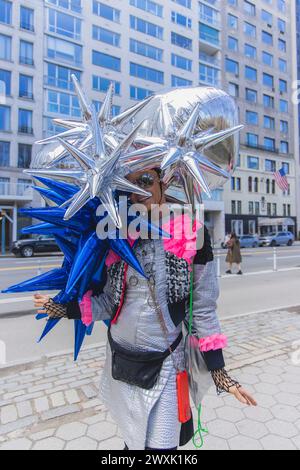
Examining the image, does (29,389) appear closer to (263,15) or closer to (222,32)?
(222,32)

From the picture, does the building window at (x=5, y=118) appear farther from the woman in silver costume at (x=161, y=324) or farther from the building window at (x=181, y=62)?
the woman in silver costume at (x=161, y=324)

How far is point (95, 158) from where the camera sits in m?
1.56

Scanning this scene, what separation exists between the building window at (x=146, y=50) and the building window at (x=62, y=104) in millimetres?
9157

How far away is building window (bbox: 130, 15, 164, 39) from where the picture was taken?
32.5 m

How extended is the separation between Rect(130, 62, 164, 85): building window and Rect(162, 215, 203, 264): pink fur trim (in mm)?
34597

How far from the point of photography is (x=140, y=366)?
165 cm

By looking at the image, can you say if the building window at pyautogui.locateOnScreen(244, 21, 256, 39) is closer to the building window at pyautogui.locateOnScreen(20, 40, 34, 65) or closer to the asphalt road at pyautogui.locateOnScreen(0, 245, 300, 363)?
the building window at pyautogui.locateOnScreen(20, 40, 34, 65)

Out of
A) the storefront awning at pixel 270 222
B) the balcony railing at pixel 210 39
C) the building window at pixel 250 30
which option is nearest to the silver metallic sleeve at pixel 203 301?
the balcony railing at pixel 210 39

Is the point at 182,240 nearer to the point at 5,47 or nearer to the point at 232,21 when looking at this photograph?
the point at 5,47

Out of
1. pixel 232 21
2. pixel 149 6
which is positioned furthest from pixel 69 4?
pixel 232 21

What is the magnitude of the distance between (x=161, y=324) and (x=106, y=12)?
36.2 meters

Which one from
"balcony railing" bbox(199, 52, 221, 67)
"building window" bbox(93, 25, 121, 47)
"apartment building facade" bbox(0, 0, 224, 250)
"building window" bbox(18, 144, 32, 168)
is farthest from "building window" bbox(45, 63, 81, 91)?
"balcony railing" bbox(199, 52, 221, 67)

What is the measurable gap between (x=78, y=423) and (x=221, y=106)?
105 inches

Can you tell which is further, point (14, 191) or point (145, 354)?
point (14, 191)
